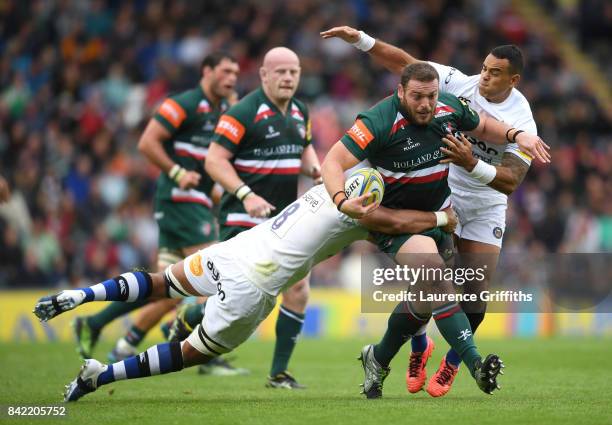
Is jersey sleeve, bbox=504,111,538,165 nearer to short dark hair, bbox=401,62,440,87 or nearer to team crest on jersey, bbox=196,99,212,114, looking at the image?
short dark hair, bbox=401,62,440,87

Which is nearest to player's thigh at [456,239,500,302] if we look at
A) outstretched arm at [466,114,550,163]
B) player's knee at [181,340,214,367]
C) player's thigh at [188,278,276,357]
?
outstretched arm at [466,114,550,163]

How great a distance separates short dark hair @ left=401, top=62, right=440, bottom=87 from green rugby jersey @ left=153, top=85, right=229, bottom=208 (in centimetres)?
404

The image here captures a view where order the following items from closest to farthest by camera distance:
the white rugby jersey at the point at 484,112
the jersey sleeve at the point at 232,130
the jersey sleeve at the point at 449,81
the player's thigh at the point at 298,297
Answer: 1. the white rugby jersey at the point at 484,112
2. the jersey sleeve at the point at 449,81
3. the jersey sleeve at the point at 232,130
4. the player's thigh at the point at 298,297

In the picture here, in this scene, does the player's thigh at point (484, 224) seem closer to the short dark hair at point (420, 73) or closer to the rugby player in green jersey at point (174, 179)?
the short dark hair at point (420, 73)

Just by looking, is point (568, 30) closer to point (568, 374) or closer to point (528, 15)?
point (528, 15)

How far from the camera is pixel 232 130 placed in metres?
9.77

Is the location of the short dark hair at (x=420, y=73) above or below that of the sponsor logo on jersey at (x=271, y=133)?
above

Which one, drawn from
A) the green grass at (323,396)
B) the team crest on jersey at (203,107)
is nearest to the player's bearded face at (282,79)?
the team crest on jersey at (203,107)

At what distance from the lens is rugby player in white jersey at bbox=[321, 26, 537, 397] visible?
28.5 ft

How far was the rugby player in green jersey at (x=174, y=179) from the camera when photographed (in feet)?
37.1

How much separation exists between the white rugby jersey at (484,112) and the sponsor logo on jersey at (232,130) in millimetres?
1918

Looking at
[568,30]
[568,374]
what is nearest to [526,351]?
[568,374]

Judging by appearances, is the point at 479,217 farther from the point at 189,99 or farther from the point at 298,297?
the point at 189,99

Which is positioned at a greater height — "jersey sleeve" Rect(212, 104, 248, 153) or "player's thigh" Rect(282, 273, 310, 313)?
"jersey sleeve" Rect(212, 104, 248, 153)
